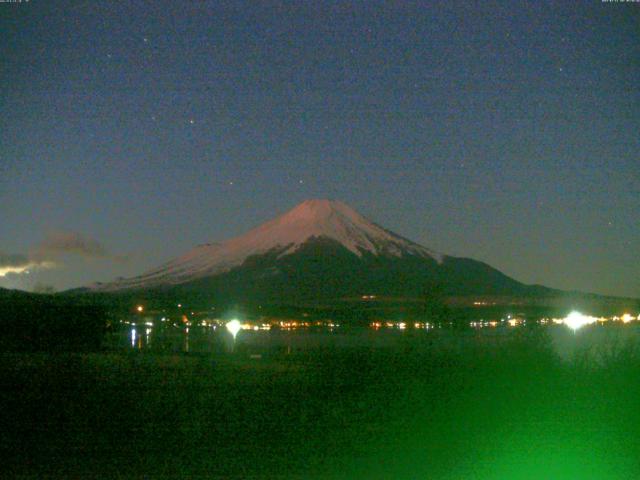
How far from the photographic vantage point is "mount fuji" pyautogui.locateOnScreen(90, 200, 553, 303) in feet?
445

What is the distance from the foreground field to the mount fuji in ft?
339

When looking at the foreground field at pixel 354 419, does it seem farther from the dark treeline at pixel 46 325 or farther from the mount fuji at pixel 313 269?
the mount fuji at pixel 313 269

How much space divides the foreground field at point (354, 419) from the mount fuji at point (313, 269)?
339 feet

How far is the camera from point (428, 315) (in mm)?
53750

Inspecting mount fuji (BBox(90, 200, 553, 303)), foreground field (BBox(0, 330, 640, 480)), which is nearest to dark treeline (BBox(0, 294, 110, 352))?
foreground field (BBox(0, 330, 640, 480))

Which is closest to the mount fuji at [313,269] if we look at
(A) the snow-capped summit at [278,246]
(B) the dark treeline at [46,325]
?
(A) the snow-capped summit at [278,246]

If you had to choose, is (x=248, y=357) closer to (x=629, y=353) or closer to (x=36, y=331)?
(x=36, y=331)

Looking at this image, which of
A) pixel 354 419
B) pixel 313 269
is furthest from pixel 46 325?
pixel 313 269

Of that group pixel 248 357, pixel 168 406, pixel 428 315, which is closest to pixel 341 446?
pixel 168 406

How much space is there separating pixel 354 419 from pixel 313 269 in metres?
139

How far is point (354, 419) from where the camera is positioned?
1484 cm

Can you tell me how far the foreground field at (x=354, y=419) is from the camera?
11281 mm

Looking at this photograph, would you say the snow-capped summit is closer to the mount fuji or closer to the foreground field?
the mount fuji

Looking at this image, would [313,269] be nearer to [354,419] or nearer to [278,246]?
[278,246]
